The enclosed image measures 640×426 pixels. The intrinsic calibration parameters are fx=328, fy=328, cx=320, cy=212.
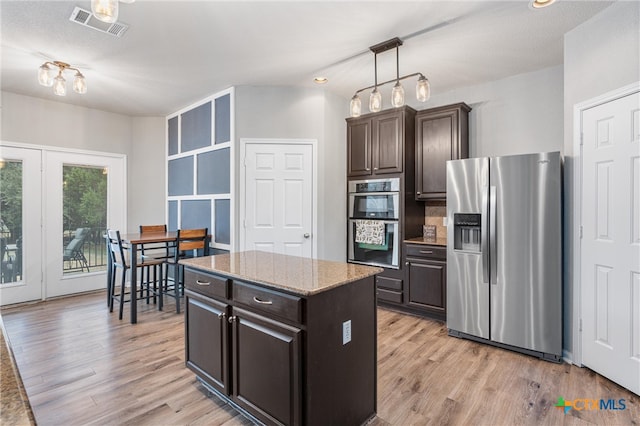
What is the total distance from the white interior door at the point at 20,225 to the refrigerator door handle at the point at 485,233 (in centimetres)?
549

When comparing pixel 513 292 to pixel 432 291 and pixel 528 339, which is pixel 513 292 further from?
pixel 432 291

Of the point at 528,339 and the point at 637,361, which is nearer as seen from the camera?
the point at 637,361

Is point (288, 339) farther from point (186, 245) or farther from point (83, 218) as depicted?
point (83, 218)

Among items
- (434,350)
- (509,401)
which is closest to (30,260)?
(434,350)

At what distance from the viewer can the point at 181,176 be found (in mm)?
5043

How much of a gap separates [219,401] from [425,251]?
256 centimetres

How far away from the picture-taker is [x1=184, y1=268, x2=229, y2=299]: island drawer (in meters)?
2.05

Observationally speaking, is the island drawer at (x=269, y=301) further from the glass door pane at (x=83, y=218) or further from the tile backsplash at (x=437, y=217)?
the glass door pane at (x=83, y=218)

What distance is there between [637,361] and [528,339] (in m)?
0.70

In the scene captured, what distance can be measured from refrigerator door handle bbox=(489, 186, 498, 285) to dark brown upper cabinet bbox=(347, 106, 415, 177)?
47.1 inches

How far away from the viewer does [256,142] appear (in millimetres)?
4105

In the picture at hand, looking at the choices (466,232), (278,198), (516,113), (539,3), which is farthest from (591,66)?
(278,198)

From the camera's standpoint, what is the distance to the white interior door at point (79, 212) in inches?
179

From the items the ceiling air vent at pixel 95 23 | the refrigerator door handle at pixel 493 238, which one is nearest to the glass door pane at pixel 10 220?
the ceiling air vent at pixel 95 23
